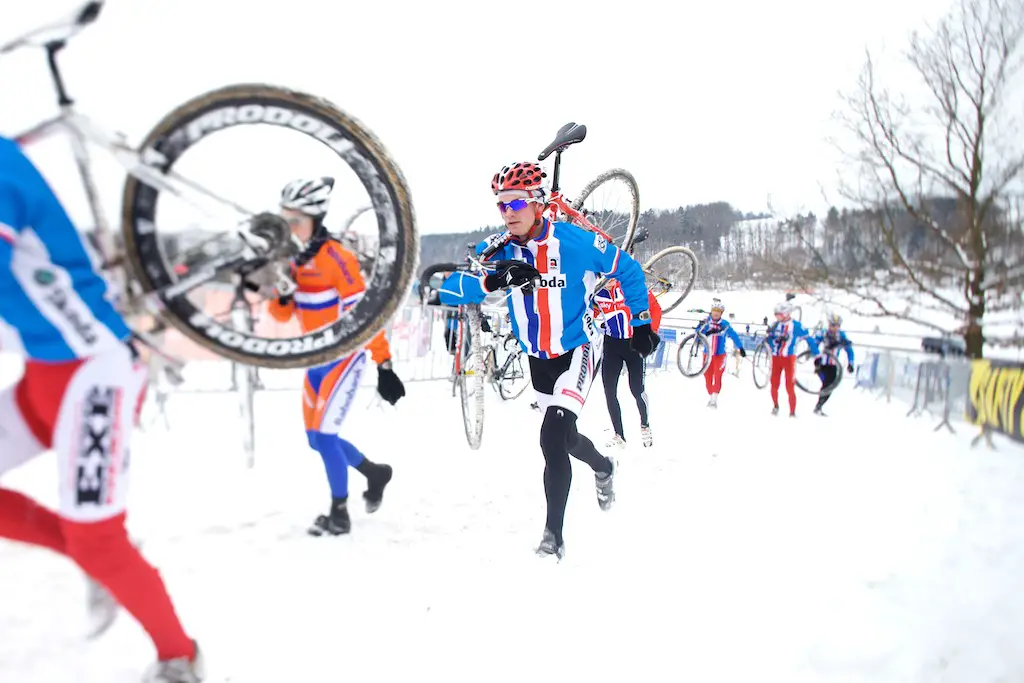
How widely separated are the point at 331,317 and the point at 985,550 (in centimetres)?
308

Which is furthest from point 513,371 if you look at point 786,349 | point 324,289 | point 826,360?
point 324,289

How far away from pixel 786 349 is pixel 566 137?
20.4 feet

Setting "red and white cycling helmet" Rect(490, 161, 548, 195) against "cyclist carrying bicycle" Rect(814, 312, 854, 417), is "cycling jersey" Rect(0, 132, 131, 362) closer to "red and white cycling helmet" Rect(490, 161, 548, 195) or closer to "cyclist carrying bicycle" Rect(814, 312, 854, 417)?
"red and white cycling helmet" Rect(490, 161, 548, 195)

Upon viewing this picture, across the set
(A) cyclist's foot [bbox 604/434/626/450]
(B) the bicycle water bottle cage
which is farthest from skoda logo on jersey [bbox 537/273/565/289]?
(A) cyclist's foot [bbox 604/434/626/450]

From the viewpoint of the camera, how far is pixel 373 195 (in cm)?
211

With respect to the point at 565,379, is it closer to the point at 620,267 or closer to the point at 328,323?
the point at 620,267

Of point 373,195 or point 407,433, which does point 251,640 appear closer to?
point 373,195

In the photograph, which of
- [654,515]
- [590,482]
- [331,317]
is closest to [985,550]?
[654,515]

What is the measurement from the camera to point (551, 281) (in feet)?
11.5

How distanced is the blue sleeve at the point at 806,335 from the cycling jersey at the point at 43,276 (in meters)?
9.41

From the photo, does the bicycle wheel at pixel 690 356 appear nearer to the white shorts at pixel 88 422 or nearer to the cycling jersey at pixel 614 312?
the cycling jersey at pixel 614 312

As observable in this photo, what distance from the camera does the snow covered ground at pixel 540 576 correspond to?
2176mm

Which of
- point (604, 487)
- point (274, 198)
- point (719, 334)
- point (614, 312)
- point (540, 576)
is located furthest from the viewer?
point (719, 334)

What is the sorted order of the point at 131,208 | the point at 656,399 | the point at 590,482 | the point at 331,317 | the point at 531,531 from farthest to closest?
the point at 656,399 → the point at 590,482 → the point at 531,531 → the point at 331,317 → the point at 131,208
